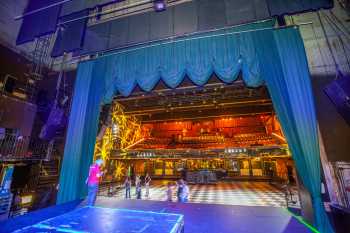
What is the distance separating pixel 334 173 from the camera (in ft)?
10.1

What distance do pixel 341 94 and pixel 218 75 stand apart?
2.17 metres

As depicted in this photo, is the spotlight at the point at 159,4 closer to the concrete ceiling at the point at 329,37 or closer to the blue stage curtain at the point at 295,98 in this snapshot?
the blue stage curtain at the point at 295,98

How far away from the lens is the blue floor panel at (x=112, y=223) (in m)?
1.51

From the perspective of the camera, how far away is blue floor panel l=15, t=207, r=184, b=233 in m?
1.51

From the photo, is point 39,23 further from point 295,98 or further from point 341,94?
point 341,94

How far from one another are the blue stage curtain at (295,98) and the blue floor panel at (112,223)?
253cm

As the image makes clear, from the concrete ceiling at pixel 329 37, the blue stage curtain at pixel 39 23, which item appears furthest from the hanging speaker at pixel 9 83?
the concrete ceiling at pixel 329 37

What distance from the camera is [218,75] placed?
3.83 metres

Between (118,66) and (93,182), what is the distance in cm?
308

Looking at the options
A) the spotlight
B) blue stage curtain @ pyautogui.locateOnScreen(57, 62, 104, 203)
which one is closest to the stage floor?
blue stage curtain @ pyautogui.locateOnScreen(57, 62, 104, 203)

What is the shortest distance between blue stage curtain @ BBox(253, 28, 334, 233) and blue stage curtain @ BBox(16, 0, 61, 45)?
5850 millimetres

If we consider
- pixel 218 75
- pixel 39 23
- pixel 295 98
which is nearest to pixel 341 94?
pixel 295 98

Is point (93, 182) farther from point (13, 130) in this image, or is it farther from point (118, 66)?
point (13, 130)

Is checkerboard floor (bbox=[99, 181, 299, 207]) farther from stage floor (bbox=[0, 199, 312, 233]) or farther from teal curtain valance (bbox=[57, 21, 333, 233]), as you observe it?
stage floor (bbox=[0, 199, 312, 233])
